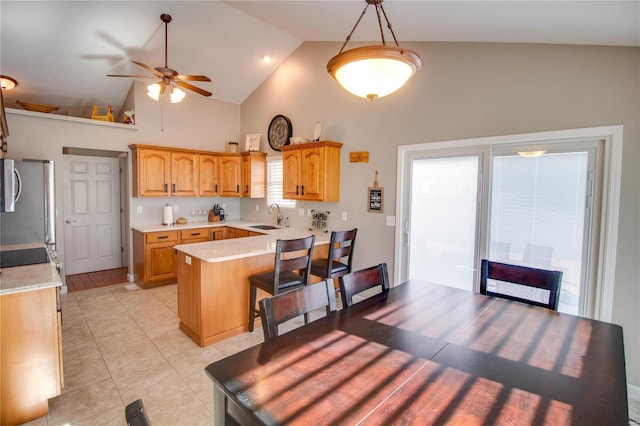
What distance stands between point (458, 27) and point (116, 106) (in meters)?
5.30

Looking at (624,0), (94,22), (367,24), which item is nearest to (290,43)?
(367,24)

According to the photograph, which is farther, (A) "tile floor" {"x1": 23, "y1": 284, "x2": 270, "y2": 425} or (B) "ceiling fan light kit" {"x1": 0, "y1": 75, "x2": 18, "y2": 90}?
(B) "ceiling fan light kit" {"x1": 0, "y1": 75, "x2": 18, "y2": 90}

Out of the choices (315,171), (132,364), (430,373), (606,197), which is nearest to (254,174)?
(315,171)

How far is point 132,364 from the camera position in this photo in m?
2.67

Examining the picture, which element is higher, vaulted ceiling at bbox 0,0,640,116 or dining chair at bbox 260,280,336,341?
vaulted ceiling at bbox 0,0,640,116

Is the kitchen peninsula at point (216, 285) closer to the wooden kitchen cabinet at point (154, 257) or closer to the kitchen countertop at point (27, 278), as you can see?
the kitchen countertop at point (27, 278)

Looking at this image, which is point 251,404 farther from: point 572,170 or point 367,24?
point 367,24

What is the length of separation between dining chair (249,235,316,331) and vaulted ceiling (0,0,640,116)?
210cm

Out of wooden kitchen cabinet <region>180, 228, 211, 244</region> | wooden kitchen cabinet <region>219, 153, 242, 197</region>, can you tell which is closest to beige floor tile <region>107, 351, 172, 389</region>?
wooden kitchen cabinet <region>180, 228, 211, 244</region>

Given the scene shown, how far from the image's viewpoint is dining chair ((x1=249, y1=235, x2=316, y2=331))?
2.83 metres

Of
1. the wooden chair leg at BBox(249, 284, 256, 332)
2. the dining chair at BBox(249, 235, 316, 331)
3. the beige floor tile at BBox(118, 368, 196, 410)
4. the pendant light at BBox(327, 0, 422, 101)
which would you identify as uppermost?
the pendant light at BBox(327, 0, 422, 101)

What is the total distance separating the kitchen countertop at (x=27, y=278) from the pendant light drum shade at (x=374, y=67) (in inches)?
84.8

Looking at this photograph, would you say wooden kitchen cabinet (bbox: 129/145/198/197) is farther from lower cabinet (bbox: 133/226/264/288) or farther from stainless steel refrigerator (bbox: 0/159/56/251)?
stainless steel refrigerator (bbox: 0/159/56/251)

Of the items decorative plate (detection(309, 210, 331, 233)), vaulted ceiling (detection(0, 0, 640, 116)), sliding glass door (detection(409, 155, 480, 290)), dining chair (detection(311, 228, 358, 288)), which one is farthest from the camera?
decorative plate (detection(309, 210, 331, 233))
